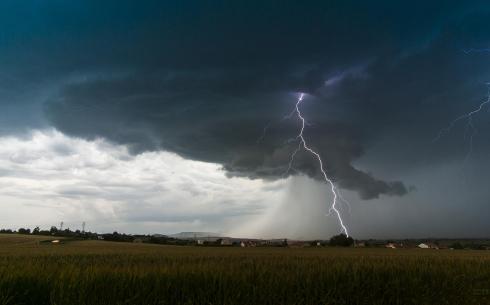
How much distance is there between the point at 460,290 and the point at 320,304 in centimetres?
492

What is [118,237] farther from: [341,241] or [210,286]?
[210,286]

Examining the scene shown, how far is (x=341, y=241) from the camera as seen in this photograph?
293ft

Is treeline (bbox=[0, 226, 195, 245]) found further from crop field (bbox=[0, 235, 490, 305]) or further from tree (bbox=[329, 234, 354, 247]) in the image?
crop field (bbox=[0, 235, 490, 305])

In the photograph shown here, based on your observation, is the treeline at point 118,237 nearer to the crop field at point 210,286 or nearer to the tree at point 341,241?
the tree at point 341,241

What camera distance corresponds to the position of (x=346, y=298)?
378 inches

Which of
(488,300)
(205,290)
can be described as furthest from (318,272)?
(488,300)

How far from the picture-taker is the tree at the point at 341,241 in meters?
88.7

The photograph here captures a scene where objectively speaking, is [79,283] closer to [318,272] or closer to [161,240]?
[318,272]

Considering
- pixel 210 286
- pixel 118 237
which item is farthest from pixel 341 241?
pixel 210 286

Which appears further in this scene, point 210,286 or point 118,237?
point 118,237

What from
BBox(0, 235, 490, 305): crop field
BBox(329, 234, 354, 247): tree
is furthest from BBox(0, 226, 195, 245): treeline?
BBox(0, 235, 490, 305): crop field

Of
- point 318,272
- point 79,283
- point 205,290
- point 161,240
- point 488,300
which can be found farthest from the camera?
point 161,240

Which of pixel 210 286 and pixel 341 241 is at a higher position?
pixel 341 241

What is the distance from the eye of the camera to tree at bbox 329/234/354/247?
88.7m
